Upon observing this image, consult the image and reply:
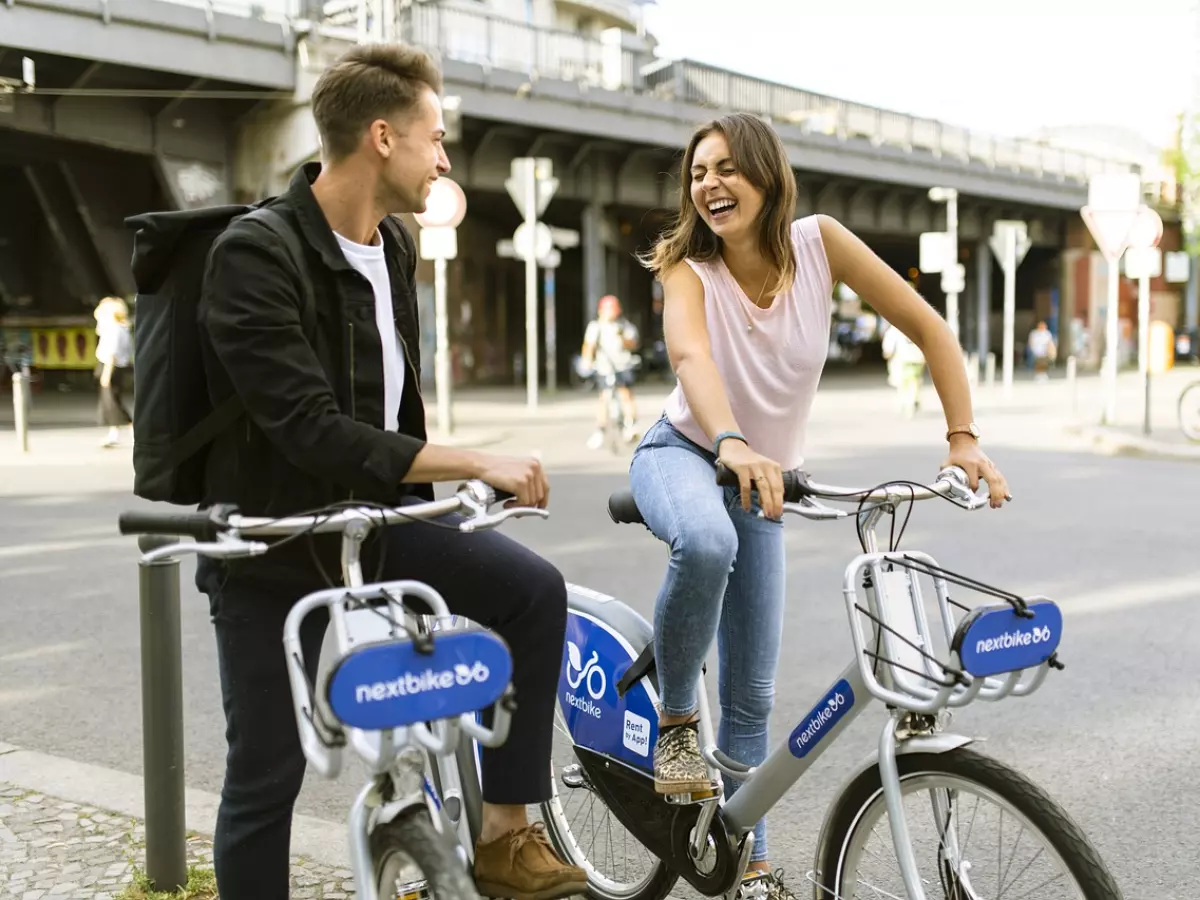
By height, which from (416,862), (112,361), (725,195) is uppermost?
(725,195)

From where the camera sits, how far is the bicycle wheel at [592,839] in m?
3.20

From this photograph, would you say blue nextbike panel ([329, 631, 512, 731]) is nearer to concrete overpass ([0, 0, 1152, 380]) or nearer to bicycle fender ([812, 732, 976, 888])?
bicycle fender ([812, 732, 976, 888])

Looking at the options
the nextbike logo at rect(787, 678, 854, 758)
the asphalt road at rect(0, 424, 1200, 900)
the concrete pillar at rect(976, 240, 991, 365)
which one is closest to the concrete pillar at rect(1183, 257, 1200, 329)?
the concrete pillar at rect(976, 240, 991, 365)

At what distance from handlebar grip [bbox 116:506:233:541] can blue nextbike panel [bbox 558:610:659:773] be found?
1054mm

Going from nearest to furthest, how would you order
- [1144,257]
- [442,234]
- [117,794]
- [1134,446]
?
[117,794] → [1134,446] → [442,234] → [1144,257]

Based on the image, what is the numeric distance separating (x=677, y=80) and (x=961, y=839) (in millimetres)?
30764

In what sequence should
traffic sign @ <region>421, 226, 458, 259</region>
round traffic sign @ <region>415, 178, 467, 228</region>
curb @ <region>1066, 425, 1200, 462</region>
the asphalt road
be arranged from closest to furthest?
the asphalt road
curb @ <region>1066, 425, 1200, 462</region>
round traffic sign @ <region>415, 178, 467, 228</region>
traffic sign @ <region>421, 226, 458, 259</region>

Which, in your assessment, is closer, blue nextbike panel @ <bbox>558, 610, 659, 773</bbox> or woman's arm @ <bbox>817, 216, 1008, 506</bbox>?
woman's arm @ <bbox>817, 216, 1008, 506</bbox>

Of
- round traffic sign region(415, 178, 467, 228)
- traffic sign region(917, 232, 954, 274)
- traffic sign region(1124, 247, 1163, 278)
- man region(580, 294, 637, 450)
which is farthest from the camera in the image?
traffic sign region(917, 232, 954, 274)

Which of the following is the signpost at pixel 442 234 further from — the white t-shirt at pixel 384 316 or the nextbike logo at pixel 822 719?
the nextbike logo at pixel 822 719

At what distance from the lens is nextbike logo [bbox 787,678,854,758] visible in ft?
8.43

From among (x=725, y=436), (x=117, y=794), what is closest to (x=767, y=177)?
(x=725, y=436)

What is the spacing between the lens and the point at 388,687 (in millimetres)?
1868

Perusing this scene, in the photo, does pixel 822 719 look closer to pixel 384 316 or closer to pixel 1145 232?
pixel 384 316
